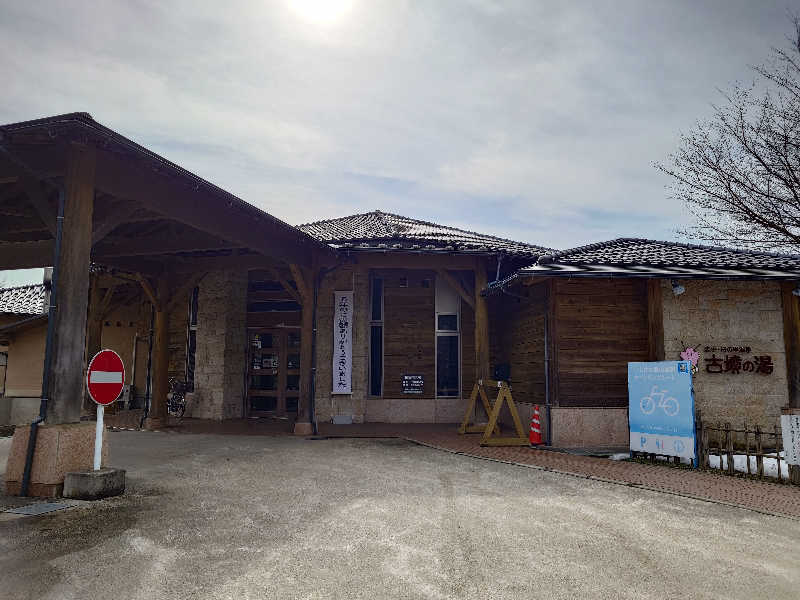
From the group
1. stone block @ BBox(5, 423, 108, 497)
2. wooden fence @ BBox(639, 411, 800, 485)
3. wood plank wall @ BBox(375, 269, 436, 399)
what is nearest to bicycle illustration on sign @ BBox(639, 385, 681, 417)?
wooden fence @ BBox(639, 411, 800, 485)

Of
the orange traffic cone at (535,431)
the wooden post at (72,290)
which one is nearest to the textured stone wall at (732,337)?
the orange traffic cone at (535,431)

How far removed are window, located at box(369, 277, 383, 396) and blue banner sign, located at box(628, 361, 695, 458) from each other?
6.07 meters

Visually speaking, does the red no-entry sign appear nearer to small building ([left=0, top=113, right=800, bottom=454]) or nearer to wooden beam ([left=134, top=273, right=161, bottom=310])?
small building ([left=0, top=113, right=800, bottom=454])

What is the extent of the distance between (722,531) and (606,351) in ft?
17.8

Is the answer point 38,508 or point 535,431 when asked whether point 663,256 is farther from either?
point 38,508

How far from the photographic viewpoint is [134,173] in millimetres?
6574

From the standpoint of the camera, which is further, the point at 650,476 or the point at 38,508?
the point at 650,476

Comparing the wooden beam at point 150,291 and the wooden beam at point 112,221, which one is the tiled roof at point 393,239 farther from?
the wooden beam at point 112,221

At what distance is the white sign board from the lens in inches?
278

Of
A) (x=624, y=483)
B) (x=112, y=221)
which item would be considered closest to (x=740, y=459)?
(x=624, y=483)

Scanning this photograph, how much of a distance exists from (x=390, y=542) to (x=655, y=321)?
767 cm

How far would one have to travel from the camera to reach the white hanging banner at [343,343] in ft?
42.2

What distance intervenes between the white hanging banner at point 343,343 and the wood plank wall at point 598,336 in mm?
5068

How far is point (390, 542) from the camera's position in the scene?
437cm
